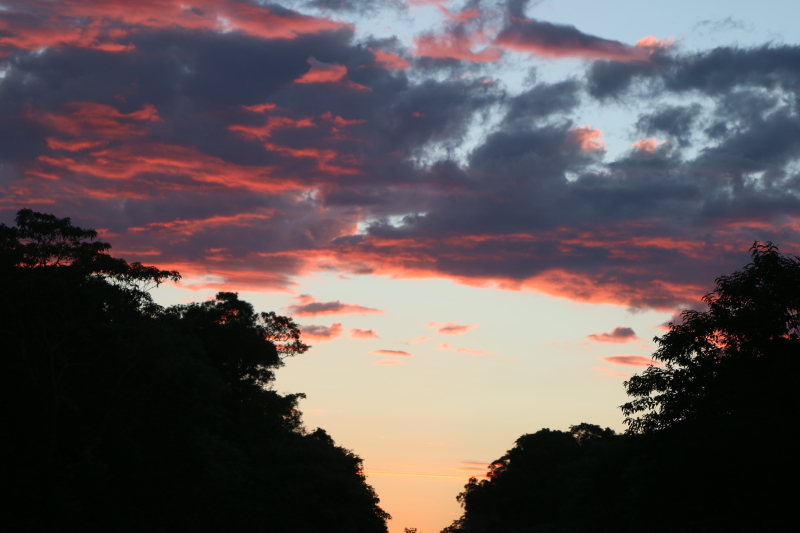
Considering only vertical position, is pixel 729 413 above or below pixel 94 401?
below

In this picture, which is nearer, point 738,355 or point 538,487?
point 738,355

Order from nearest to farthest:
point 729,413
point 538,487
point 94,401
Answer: point 729,413, point 94,401, point 538,487

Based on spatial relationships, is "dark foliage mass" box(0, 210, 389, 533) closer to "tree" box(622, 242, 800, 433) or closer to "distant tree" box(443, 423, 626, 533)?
"tree" box(622, 242, 800, 433)

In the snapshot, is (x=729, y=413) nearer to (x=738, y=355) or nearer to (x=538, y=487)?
(x=738, y=355)

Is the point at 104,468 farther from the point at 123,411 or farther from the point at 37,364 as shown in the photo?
the point at 37,364

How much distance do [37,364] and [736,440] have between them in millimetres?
32469

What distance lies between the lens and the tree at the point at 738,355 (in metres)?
30.2

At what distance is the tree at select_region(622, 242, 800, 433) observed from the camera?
1187 inches

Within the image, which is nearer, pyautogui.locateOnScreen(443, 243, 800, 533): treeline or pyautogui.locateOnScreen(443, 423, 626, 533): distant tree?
pyautogui.locateOnScreen(443, 243, 800, 533): treeline

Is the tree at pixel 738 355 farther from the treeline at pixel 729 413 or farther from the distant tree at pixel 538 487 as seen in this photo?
the distant tree at pixel 538 487

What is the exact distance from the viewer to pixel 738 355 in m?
31.3

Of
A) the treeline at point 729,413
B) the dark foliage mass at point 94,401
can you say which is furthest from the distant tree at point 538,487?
the treeline at point 729,413

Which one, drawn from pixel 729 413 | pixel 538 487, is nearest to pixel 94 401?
pixel 729 413

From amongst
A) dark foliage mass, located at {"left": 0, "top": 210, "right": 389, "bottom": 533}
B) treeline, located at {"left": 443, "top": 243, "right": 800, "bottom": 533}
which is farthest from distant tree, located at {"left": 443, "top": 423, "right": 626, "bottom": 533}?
treeline, located at {"left": 443, "top": 243, "right": 800, "bottom": 533}
